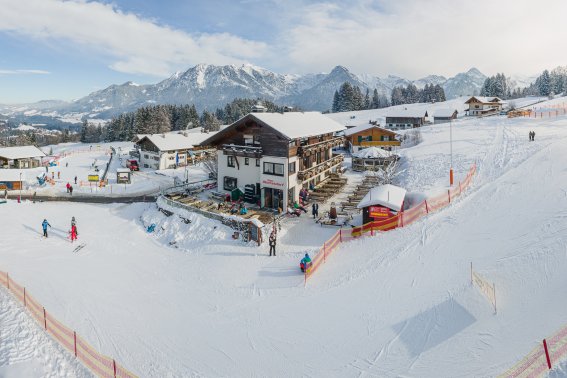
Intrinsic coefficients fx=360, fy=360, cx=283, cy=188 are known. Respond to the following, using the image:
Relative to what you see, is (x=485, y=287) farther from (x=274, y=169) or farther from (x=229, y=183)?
(x=229, y=183)

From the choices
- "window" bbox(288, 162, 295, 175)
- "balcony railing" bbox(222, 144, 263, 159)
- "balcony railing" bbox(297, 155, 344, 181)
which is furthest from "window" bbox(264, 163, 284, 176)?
"balcony railing" bbox(297, 155, 344, 181)

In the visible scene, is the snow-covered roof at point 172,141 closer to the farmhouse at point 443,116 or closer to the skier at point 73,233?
the skier at point 73,233

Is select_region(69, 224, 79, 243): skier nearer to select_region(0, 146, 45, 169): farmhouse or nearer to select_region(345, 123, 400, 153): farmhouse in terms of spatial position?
select_region(0, 146, 45, 169): farmhouse

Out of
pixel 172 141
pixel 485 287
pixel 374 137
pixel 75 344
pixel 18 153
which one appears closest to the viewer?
pixel 75 344

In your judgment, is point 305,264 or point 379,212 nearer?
point 305,264

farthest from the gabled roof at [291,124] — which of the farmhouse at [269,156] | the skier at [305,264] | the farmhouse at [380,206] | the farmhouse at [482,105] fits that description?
the farmhouse at [482,105]

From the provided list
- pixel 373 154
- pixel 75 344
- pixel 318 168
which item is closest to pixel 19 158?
pixel 318 168
